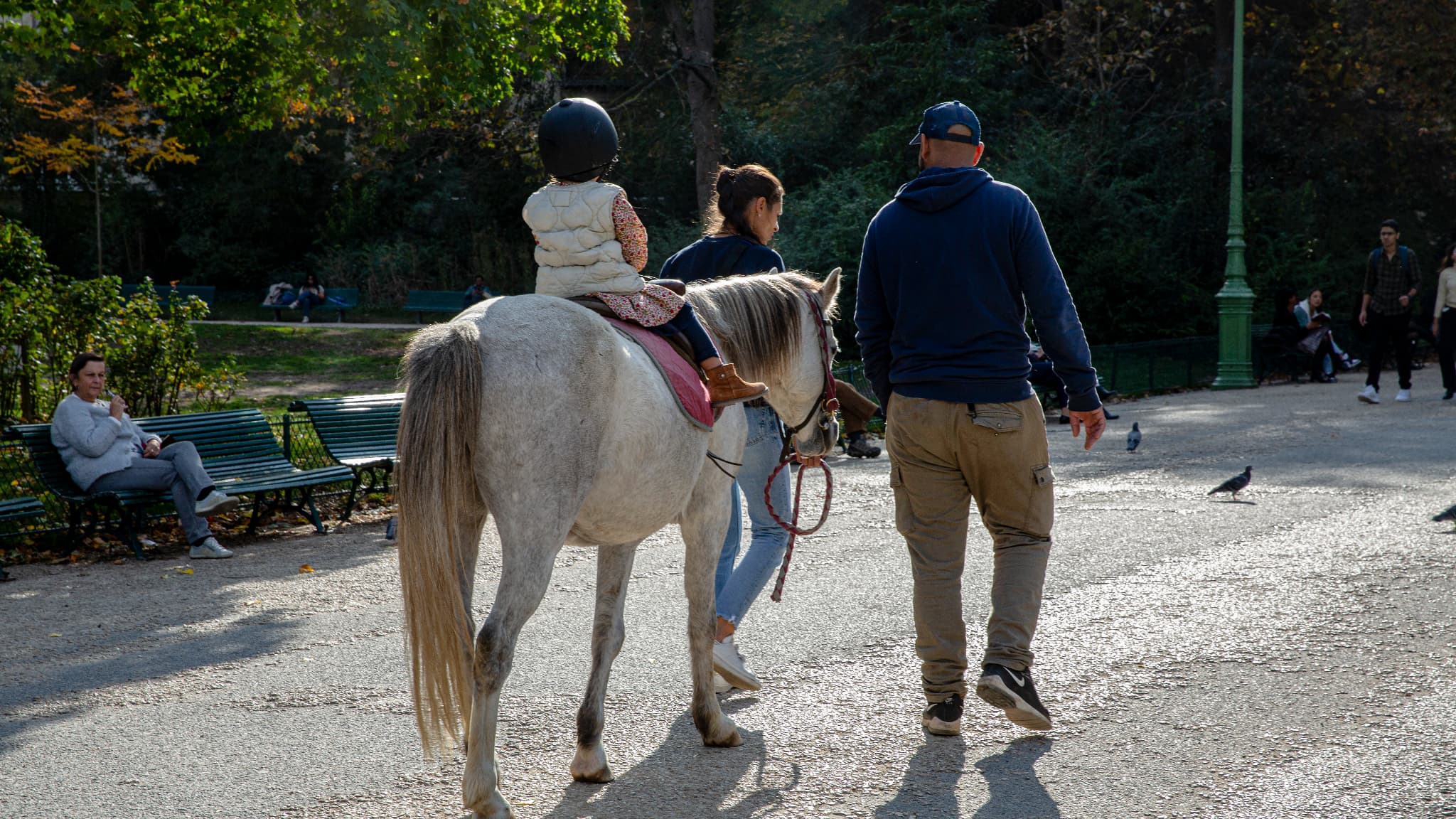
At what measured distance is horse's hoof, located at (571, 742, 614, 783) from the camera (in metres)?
4.27

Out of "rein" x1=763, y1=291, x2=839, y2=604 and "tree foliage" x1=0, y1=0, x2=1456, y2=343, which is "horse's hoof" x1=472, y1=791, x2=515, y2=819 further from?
"tree foliage" x1=0, y1=0, x2=1456, y2=343

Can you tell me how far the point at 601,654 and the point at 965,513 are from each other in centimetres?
139

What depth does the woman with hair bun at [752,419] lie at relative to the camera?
540 centimetres

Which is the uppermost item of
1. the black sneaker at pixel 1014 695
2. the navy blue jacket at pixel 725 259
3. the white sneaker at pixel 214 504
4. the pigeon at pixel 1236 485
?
the navy blue jacket at pixel 725 259

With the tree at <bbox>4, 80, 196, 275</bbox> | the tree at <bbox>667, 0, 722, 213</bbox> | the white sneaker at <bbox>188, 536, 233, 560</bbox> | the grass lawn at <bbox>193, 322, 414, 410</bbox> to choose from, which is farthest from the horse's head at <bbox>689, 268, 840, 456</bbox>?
the tree at <bbox>4, 80, 196, 275</bbox>

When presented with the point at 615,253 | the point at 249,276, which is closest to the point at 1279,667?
the point at 615,253

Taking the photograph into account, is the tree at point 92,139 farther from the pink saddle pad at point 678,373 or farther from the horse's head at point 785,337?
the pink saddle pad at point 678,373

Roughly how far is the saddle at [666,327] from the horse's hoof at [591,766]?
1315 mm

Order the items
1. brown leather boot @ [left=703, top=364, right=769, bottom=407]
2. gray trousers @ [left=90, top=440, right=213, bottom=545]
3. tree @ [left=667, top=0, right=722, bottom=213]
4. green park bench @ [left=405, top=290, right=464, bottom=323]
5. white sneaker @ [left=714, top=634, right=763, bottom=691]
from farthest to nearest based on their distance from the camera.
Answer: green park bench @ [left=405, top=290, right=464, bottom=323]
tree @ [left=667, top=0, right=722, bottom=213]
gray trousers @ [left=90, top=440, right=213, bottom=545]
white sneaker @ [left=714, top=634, right=763, bottom=691]
brown leather boot @ [left=703, top=364, right=769, bottom=407]

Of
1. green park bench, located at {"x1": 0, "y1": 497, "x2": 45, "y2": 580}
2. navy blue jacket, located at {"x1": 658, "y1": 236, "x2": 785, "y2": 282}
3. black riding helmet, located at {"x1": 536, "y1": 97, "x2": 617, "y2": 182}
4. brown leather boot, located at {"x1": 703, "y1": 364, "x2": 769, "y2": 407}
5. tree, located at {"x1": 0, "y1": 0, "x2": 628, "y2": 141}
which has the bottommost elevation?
green park bench, located at {"x1": 0, "y1": 497, "x2": 45, "y2": 580}

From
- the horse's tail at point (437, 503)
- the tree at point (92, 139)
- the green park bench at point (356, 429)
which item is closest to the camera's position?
the horse's tail at point (437, 503)

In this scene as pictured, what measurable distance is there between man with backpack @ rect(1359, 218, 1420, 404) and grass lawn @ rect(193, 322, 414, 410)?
12.9 metres

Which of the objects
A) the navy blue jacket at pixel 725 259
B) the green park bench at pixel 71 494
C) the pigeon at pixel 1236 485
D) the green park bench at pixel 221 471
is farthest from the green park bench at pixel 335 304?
the navy blue jacket at pixel 725 259

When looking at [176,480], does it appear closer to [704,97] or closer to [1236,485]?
[1236,485]
